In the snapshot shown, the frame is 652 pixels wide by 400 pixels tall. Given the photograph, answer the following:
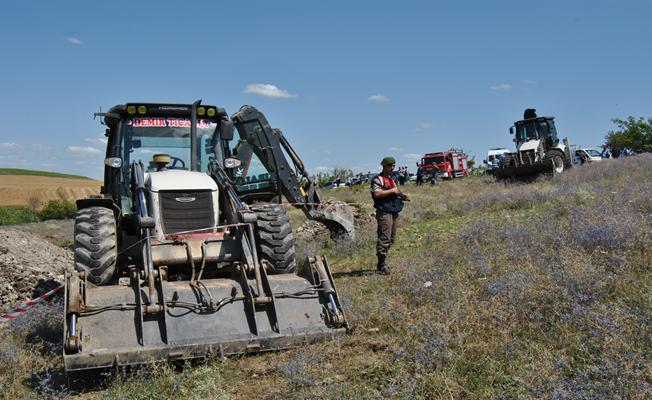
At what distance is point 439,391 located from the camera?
4.06 m

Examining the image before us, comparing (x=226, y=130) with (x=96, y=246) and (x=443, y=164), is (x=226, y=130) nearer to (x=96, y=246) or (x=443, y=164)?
(x=96, y=246)

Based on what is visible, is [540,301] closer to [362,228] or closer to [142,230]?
[142,230]

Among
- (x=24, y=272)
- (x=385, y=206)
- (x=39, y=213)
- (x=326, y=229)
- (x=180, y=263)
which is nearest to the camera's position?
(x=180, y=263)

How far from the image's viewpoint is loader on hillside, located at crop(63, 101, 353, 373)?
4973mm

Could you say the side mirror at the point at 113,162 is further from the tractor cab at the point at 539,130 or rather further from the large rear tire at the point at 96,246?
the tractor cab at the point at 539,130

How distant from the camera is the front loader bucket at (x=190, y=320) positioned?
15.7ft

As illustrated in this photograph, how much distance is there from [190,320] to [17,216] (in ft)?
81.0

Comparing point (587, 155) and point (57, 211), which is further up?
point (57, 211)

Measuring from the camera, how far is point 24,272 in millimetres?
8453

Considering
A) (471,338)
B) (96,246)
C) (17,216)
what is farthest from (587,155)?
(96,246)

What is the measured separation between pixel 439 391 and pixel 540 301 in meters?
1.77

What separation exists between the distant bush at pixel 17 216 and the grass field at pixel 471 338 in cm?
2124

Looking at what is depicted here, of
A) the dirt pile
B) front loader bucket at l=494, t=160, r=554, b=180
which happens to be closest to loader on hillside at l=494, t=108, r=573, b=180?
front loader bucket at l=494, t=160, r=554, b=180

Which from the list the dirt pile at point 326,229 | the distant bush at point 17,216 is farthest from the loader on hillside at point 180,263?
the distant bush at point 17,216
